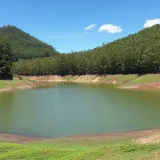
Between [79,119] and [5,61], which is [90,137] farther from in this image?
[5,61]

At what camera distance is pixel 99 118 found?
39.2 meters

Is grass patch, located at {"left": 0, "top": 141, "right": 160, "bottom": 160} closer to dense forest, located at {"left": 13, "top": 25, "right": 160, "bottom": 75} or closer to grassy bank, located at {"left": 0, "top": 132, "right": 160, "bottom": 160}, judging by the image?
grassy bank, located at {"left": 0, "top": 132, "right": 160, "bottom": 160}

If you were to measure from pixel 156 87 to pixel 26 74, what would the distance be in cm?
10583

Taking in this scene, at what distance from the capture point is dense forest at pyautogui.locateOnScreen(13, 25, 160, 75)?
98938mm

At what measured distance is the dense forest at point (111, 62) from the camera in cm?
9894

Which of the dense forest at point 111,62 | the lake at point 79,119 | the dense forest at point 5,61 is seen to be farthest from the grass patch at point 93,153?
the dense forest at point 5,61

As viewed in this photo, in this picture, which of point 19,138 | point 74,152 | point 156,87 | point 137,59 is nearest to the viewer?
point 74,152

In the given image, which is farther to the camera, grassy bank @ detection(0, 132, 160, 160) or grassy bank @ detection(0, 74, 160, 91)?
grassy bank @ detection(0, 74, 160, 91)

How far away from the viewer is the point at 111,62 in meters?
120

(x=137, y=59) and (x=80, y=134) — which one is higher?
(x=137, y=59)

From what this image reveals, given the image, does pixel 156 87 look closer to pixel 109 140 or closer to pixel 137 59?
pixel 137 59

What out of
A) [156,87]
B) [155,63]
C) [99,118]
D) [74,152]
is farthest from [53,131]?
[155,63]

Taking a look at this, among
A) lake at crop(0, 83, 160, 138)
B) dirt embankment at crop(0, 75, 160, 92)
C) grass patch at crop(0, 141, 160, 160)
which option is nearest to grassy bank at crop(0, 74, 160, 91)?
dirt embankment at crop(0, 75, 160, 92)

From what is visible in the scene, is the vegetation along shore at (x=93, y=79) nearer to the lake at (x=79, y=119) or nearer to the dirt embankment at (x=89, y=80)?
the dirt embankment at (x=89, y=80)
